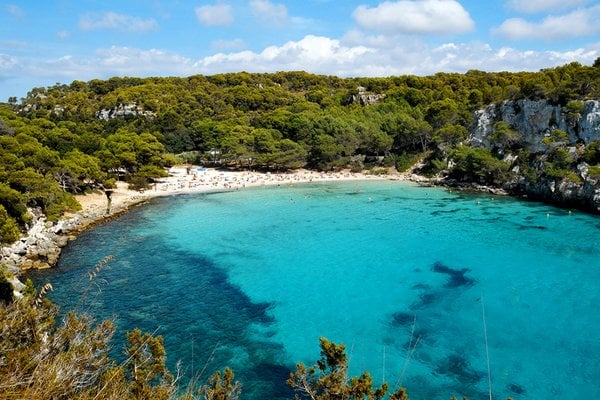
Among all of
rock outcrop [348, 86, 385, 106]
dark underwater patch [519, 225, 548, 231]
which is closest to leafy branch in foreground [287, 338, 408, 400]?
dark underwater patch [519, 225, 548, 231]

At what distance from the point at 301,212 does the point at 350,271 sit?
15143 mm

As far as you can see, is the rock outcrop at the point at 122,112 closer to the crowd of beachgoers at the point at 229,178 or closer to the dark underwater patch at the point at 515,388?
the crowd of beachgoers at the point at 229,178

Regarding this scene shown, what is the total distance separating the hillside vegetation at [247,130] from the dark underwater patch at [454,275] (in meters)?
21.3

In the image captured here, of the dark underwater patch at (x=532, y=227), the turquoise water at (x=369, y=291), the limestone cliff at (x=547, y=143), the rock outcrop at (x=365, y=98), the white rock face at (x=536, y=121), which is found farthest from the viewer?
the rock outcrop at (x=365, y=98)

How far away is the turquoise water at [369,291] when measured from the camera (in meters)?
15.4

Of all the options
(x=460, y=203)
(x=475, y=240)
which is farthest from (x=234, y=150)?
(x=475, y=240)

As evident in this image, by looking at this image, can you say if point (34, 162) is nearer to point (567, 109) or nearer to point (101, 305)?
point (101, 305)

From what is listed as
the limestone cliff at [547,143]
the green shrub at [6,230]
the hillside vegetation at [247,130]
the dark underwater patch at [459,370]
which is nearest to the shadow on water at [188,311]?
the green shrub at [6,230]

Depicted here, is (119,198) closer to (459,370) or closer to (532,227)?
(459,370)

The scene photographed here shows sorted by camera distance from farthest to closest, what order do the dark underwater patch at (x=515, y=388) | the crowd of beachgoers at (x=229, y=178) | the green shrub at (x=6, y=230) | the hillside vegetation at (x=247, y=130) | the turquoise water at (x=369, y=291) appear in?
1. the crowd of beachgoers at (x=229, y=178)
2. the hillside vegetation at (x=247, y=130)
3. the green shrub at (x=6, y=230)
4. the turquoise water at (x=369, y=291)
5. the dark underwater patch at (x=515, y=388)

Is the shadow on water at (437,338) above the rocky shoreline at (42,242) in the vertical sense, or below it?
below

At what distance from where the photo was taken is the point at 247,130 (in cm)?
6375

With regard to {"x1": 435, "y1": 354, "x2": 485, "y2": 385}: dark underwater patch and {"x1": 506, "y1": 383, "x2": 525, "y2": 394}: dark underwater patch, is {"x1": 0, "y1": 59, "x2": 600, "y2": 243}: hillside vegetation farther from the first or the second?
{"x1": 506, "y1": 383, "x2": 525, "y2": 394}: dark underwater patch

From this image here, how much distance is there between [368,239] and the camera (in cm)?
3145
